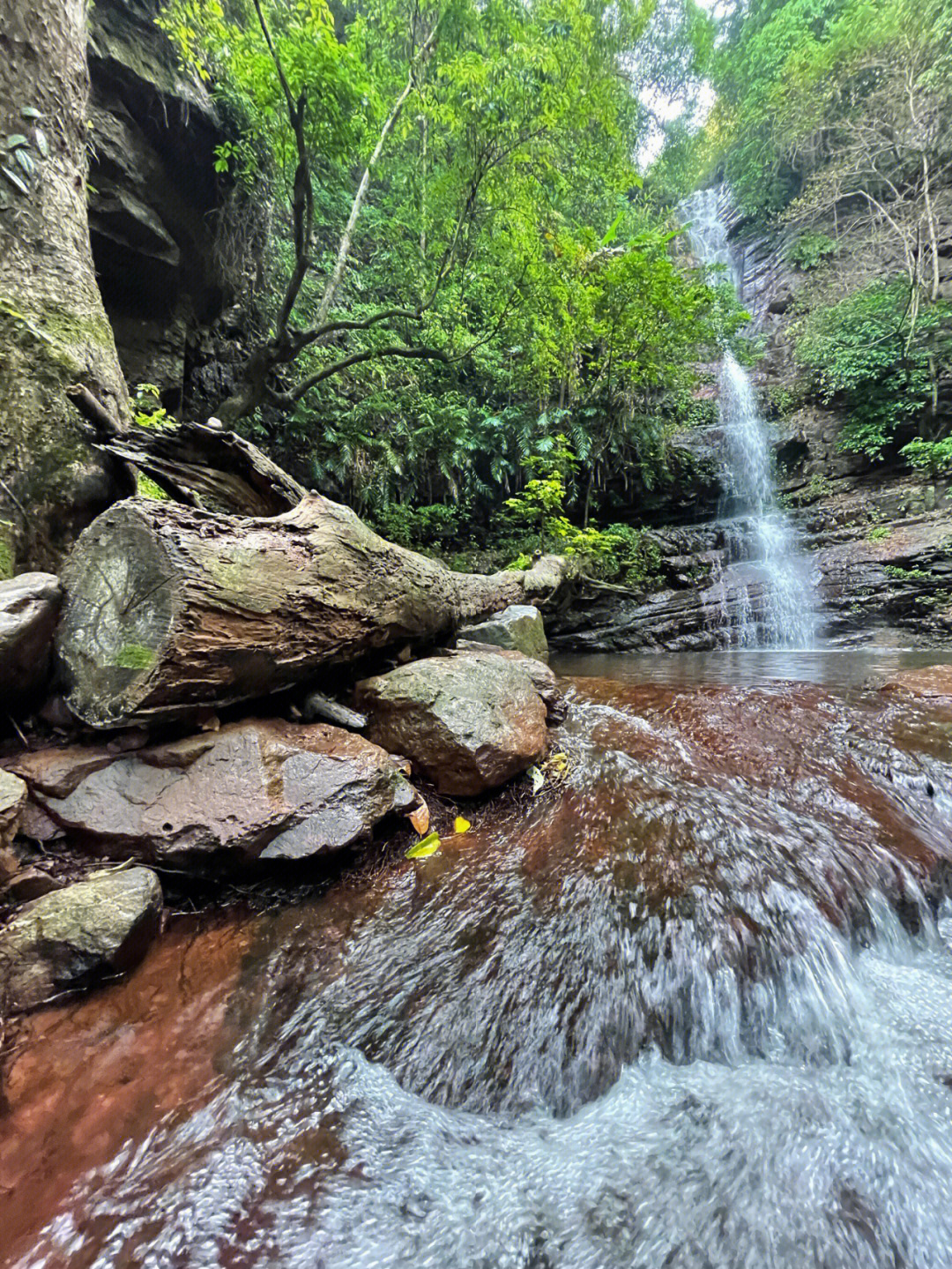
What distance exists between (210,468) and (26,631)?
1.57m

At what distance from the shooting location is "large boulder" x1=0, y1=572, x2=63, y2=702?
209 cm

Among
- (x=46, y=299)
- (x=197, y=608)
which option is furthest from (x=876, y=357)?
(x=197, y=608)

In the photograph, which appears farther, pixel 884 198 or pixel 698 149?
pixel 698 149

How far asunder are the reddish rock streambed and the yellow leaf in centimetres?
18

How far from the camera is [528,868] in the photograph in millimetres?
2357

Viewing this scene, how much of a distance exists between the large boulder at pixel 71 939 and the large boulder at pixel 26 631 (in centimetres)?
96

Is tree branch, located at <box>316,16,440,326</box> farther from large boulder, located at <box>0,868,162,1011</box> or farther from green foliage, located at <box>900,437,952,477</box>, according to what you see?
green foliage, located at <box>900,437,952,477</box>

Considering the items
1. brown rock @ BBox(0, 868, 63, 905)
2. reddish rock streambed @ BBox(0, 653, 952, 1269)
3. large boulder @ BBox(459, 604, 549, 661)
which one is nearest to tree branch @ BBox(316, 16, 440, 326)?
large boulder @ BBox(459, 604, 549, 661)

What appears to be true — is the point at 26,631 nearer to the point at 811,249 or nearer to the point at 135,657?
the point at 135,657

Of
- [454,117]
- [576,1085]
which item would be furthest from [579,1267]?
[454,117]

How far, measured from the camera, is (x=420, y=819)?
261 centimetres

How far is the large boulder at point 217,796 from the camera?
2.05 meters

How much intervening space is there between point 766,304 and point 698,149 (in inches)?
472

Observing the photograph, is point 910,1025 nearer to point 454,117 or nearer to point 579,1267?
point 579,1267
